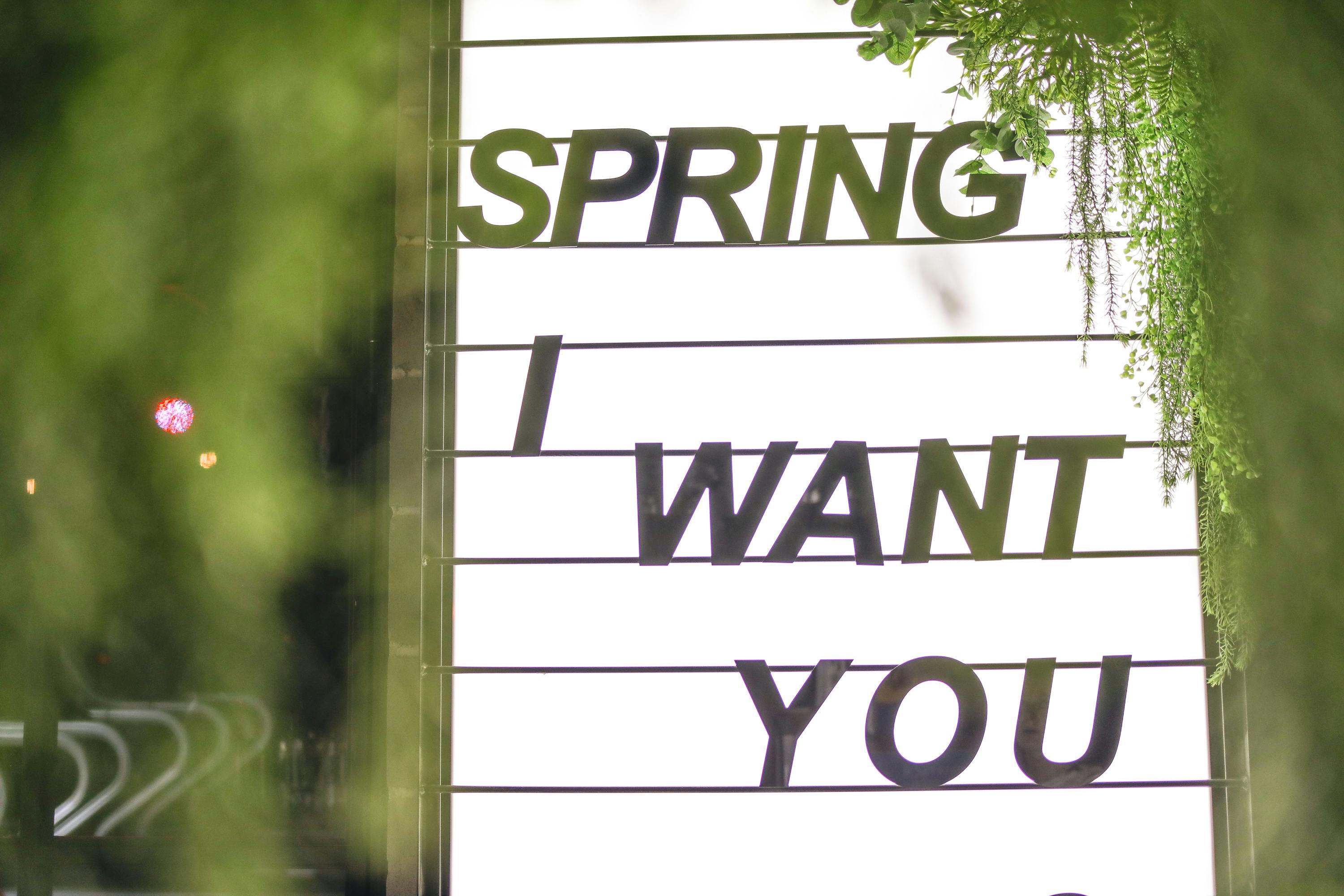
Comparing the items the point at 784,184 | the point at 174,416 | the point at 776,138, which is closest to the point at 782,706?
the point at 784,184

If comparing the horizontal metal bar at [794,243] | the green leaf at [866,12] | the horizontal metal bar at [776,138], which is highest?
the horizontal metal bar at [776,138]

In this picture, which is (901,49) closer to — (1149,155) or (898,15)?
(898,15)

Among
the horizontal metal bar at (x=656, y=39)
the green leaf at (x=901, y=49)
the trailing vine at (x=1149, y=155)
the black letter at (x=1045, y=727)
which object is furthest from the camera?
the horizontal metal bar at (x=656, y=39)

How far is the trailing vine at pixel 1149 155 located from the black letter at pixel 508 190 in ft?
2.59

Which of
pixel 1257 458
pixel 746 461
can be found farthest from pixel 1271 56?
pixel 746 461

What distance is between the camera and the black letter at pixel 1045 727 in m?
1.79

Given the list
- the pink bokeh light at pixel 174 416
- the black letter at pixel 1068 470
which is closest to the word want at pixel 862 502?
the black letter at pixel 1068 470

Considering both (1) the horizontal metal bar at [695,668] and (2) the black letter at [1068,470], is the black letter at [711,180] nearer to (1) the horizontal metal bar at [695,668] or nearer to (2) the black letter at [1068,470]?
(2) the black letter at [1068,470]

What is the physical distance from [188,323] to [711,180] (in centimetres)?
124

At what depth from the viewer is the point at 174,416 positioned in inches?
75.9

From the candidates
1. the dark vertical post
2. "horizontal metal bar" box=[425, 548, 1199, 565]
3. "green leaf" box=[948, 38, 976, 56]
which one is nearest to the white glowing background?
"horizontal metal bar" box=[425, 548, 1199, 565]

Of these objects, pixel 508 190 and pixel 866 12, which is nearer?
pixel 866 12

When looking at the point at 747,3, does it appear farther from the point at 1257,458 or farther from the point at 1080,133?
the point at 1257,458

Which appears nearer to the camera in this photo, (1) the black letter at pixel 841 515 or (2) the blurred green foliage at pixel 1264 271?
(2) the blurred green foliage at pixel 1264 271
